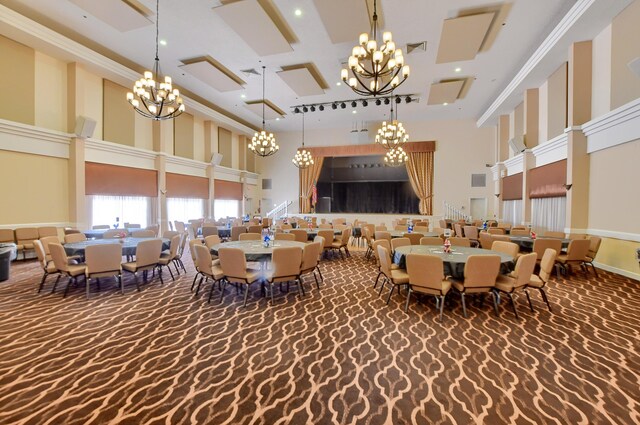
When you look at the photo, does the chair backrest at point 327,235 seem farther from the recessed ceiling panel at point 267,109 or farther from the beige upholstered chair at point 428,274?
the recessed ceiling panel at point 267,109

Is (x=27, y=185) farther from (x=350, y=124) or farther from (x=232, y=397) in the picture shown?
(x=350, y=124)

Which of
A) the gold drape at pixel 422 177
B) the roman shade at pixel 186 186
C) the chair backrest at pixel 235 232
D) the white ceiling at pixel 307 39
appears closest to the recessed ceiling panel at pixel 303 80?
the white ceiling at pixel 307 39

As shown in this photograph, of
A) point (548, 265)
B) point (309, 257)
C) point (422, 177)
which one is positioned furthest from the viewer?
point (422, 177)

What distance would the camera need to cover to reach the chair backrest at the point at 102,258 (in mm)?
4316

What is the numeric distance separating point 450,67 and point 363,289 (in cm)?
736

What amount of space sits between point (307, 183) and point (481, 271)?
12769 mm

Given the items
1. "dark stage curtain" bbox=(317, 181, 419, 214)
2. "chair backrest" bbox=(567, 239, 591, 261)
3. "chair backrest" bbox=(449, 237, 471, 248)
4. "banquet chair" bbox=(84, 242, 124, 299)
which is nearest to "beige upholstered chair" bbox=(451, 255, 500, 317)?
"chair backrest" bbox=(449, 237, 471, 248)

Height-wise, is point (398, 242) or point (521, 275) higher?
point (398, 242)

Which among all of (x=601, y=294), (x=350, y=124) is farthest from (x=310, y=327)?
(x=350, y=124)

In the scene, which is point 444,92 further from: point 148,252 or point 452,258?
point 148,252

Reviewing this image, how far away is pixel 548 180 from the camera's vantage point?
832 centimetres

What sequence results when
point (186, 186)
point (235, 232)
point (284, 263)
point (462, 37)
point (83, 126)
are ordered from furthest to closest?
point (186, 186) < point (235, 232) < point (83, 126) < point (462, 37) < point (284, 263)

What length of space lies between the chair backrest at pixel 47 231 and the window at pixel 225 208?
6.61 metres

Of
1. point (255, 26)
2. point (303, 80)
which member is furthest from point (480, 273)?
point (303, 80)
